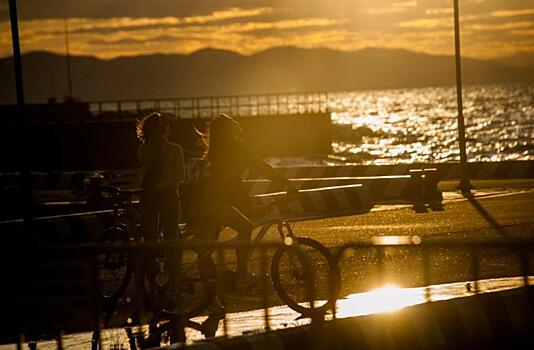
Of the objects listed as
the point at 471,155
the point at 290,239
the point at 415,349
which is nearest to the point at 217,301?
the point at 290,239

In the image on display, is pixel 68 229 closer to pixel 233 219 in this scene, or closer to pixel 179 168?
pixel 179 168

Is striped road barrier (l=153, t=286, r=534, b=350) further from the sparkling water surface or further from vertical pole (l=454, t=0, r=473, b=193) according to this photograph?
the sparkling water surface

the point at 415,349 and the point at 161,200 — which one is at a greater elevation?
the point at 161,200

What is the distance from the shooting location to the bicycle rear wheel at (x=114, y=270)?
1272 centimetres

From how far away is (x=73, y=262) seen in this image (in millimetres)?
8945

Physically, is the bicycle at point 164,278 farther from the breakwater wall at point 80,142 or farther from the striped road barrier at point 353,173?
the breakwater wall at point 80,142

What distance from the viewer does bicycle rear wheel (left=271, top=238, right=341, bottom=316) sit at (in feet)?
30.6

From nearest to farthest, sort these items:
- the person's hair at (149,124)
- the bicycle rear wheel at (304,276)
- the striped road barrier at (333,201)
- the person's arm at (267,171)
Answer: the bicycle rear wheel at (304,276) < the person's arm at (267,171) < the person's hair at (149,124) < the striped road barrier at (333,201)

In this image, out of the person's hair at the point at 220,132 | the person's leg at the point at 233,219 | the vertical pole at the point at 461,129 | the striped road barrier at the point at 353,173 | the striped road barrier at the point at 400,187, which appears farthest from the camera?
the striped road barrier at the point at 353,173

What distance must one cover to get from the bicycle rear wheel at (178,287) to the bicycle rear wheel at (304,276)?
592 millimetres

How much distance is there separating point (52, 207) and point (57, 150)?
36.9 m

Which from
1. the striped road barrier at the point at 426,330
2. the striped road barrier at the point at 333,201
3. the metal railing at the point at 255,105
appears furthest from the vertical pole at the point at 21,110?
the metal railing at the point at 255,105

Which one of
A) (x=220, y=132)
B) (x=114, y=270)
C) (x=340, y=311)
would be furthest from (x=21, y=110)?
(x=340, y=311)

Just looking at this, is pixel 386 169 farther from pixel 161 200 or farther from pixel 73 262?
pixel 73 262
